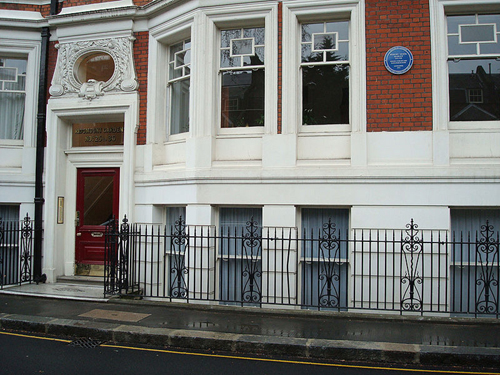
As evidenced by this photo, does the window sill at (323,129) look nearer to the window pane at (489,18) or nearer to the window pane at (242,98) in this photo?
the window pane at (242,98)

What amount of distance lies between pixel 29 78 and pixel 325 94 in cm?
643

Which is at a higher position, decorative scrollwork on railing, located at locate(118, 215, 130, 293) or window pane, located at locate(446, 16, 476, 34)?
window pane, located at locate(446, 16, 476, 34)

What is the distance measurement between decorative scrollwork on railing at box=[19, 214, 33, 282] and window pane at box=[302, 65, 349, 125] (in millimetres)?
5894

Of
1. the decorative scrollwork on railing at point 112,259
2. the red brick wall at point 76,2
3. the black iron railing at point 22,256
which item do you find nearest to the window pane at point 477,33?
the decorative scrollwork on railing at point 112,259

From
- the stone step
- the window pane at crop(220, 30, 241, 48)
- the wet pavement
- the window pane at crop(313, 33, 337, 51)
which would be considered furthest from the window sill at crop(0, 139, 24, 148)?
the window pane at crop(313, 33, 337, 51)

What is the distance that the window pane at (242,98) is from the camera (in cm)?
870

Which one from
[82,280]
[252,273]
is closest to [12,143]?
[82,280]

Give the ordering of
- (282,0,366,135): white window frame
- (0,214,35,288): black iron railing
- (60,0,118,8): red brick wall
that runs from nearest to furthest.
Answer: (282,0,366,135): white window frame
(0,214,35,288): black iron railing
(60,0,118,8): red brick wall

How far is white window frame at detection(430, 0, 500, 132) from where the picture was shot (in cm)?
779

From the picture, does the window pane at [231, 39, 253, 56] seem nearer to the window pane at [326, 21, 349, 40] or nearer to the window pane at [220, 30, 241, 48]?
the window pane at [220, 30, 241, 48]

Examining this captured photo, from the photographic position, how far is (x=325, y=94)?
8.39 m

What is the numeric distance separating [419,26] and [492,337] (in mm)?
5019

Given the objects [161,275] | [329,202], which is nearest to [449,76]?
[329,202]

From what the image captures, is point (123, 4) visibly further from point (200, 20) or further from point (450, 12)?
point (450, 12)
